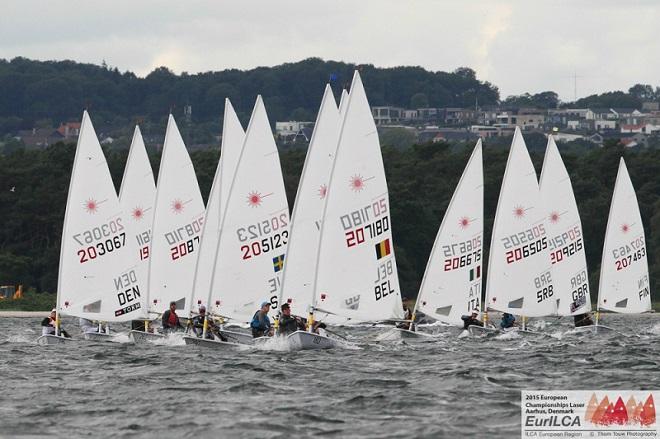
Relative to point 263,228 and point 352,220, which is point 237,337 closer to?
point 263,228

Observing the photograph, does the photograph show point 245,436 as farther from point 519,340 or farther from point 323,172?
point 519,340

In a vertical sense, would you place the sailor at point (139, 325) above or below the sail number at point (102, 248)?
below

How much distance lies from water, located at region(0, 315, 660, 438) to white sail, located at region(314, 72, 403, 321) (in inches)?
52.4

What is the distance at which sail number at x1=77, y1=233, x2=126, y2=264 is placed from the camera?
43.1 meters

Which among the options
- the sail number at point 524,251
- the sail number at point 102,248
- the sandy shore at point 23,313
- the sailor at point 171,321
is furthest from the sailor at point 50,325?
the sandy shore at point 23,313

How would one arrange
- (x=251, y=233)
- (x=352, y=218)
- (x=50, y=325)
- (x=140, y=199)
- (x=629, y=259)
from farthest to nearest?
(x=629, y=259) < (x=140, y=199) < (x=50, y=325) < (x=251, y=233) < (x=352, y=218)

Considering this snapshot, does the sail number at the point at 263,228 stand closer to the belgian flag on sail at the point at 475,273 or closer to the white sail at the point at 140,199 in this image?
the belgian flag on sail at the point at 475,273

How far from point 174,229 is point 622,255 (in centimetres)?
1550

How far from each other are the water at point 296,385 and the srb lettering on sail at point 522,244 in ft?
16.0

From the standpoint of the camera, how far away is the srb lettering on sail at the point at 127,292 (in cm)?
4362

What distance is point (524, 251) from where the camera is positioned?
162 ft

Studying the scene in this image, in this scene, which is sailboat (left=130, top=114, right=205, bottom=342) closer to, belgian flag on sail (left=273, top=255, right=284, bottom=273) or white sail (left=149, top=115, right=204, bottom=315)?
white sail (left=149, top=115, right=204, bottom=315)

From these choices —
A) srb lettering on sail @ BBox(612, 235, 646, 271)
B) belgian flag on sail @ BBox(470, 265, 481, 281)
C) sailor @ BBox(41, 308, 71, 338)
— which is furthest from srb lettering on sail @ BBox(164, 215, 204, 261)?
srb lettering on sail @ BBox(612, 235, 646, 271)

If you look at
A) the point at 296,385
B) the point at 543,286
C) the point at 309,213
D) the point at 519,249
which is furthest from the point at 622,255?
the point at 296,385
